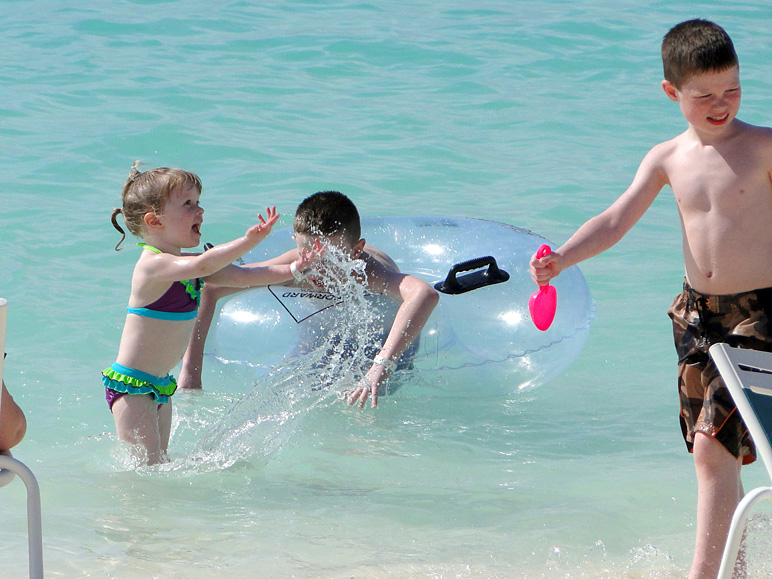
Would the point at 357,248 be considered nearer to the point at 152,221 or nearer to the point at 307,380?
the point at 307,380

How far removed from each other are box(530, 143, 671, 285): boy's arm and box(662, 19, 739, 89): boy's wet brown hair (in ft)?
0.78

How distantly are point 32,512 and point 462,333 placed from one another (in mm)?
2371

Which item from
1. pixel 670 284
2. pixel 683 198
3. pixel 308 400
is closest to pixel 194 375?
pixel 308 400

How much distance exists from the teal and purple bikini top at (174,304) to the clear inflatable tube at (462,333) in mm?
587

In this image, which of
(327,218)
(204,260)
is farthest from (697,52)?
(327,218)

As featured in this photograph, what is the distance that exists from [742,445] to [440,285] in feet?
5.78

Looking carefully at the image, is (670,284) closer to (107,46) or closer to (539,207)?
(539,207)

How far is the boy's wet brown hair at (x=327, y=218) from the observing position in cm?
372

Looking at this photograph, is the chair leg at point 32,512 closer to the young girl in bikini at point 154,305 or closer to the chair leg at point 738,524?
the chair leg at point 738,524

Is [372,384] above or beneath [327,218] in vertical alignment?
beneath

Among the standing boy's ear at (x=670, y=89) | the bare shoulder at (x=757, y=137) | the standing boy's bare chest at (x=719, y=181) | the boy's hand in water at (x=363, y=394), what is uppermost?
the standing boy's ear at (x=670, y=89)

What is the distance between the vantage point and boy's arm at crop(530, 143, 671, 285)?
2.57 metres

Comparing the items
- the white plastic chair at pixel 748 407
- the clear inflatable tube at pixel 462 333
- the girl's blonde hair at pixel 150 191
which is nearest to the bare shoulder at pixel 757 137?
the white plastic chair at pixel 748 407

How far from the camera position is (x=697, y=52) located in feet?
7.65
